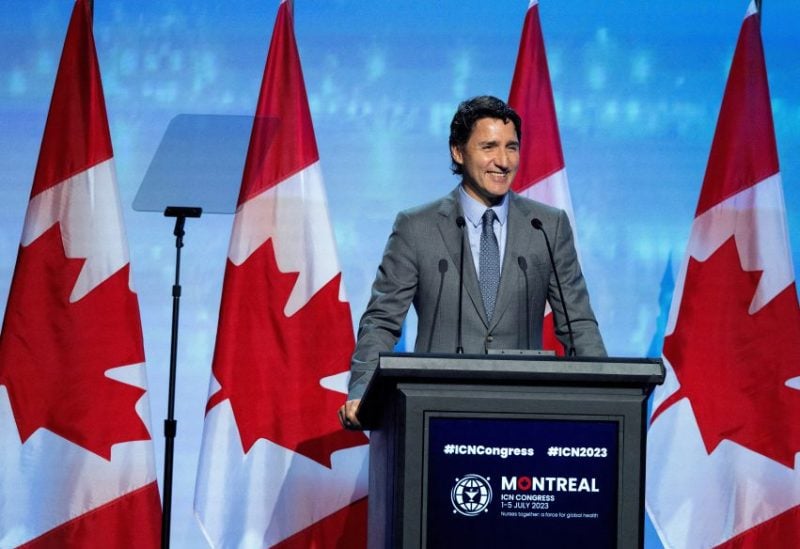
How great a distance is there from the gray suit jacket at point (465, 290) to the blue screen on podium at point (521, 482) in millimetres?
615

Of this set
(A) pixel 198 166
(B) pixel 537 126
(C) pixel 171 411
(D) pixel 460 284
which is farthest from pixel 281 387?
(D) pixel 460 284

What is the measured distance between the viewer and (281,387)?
403 cm

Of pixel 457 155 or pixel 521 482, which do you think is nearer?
pixel 521 482

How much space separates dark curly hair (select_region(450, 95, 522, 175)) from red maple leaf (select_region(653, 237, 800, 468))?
1.61 meters

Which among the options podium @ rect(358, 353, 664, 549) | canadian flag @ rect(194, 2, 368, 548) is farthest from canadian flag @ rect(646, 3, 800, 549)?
podium @ rect(358, 353, 664, 549)

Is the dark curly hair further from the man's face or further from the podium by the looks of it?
the podium

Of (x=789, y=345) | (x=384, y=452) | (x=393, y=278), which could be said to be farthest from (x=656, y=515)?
(x=384, y=452)

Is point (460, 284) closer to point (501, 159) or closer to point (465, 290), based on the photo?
point (465, 290)

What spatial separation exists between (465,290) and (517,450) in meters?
0.70

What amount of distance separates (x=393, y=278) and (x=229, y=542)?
5.74 ft

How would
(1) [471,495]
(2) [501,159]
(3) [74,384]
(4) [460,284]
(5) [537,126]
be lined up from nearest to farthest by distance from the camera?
1. (1) [471,495]
2. (4) [460,284]
3. (2) [501,159]
4. (3) [74,384]
5. (5) [537,126]

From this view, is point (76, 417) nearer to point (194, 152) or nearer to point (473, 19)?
point (194, 152)

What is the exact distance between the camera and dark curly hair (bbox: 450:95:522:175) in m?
2.70

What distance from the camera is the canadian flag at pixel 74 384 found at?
154 inches
